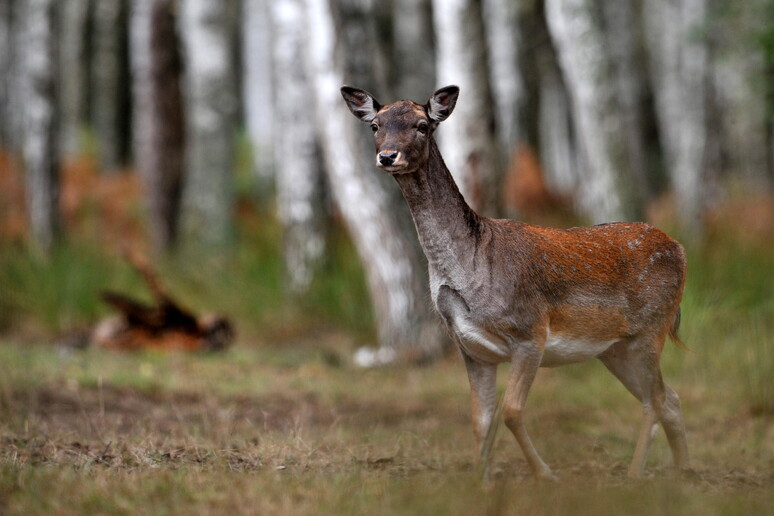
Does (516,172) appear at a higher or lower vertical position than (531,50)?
lower

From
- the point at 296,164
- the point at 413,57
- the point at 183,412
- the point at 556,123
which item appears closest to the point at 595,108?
the point at 296,164

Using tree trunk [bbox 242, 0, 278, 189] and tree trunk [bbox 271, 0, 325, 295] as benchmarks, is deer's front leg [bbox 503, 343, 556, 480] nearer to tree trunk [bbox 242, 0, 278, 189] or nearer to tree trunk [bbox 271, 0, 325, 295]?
tree trunk [bbox 271, 0, 325, 295]

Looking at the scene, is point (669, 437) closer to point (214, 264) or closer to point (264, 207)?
point (214, 264)

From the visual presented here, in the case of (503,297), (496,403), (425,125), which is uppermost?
(425,125)

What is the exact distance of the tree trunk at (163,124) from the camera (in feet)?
58.6

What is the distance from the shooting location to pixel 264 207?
2567 cm

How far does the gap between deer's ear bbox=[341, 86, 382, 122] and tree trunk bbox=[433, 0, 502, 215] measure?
198 inches

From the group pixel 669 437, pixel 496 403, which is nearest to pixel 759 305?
pixel 669 437

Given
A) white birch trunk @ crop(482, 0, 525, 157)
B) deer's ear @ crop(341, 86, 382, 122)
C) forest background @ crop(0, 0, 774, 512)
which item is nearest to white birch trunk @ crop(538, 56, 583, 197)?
forest background @ crop(0, 0, 774, 512)

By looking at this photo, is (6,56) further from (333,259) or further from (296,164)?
(333,259)

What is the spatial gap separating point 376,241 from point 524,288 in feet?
16.9

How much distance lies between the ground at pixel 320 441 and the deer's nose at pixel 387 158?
1.61 metres

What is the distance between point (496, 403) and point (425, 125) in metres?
Answer: 1.63

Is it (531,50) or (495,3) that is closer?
(495,3)
